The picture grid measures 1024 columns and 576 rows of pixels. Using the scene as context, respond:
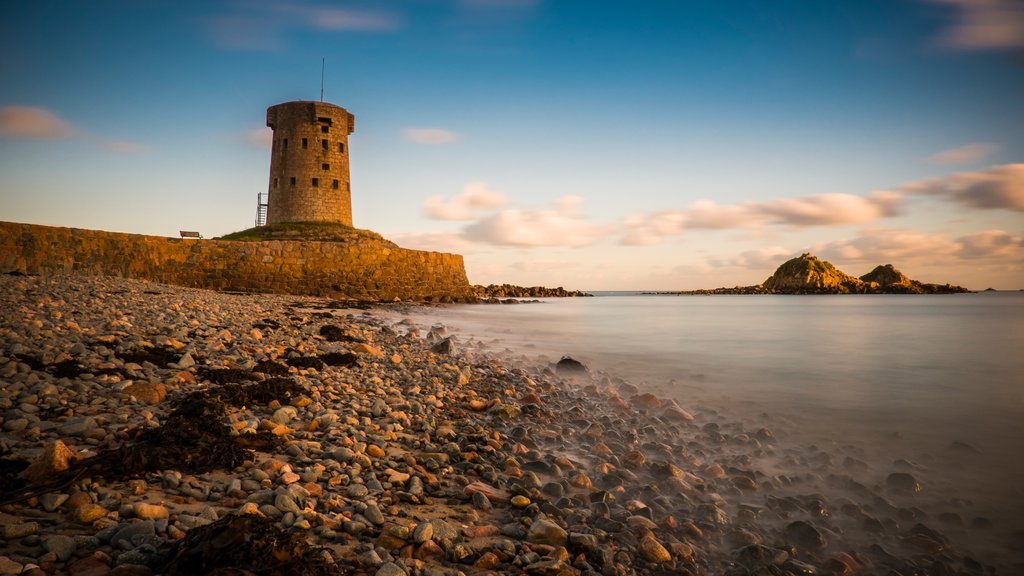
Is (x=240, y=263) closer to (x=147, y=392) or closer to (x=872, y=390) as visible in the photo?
(x=147, y=392)

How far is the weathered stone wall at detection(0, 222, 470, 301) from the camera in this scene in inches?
739

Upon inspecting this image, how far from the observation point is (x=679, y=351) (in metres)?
14.3

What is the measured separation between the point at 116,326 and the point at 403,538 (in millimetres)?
7127

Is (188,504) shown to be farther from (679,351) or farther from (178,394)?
(679,351)

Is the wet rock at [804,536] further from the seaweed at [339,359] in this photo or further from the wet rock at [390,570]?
the seaweed at [339,359]

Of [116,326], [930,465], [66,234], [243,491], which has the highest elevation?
[66,234]

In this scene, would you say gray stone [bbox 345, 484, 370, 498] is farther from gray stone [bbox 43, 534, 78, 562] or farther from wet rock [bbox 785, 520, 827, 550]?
wet rock [bbox 785, 520, 827, 550]

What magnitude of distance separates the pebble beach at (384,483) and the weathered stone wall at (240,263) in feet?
55.5

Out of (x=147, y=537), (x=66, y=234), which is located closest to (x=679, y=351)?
(x=147, y=537)

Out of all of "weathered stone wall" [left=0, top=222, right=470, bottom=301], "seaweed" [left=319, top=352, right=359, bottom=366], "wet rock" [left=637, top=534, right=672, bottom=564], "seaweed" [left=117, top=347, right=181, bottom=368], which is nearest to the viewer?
"wet rock" [left=637, top=534, right=672, bottom=564]

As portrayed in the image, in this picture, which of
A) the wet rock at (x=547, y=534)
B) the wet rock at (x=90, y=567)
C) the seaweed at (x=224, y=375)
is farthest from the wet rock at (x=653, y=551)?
the seaweed at (x=224, y=375)

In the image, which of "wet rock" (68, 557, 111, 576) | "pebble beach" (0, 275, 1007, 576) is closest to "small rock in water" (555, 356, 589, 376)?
"pebble beach" (0, 275, 1007, 576)

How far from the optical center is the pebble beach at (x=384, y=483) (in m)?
2.45

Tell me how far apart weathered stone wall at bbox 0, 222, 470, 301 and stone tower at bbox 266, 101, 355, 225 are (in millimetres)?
6120
